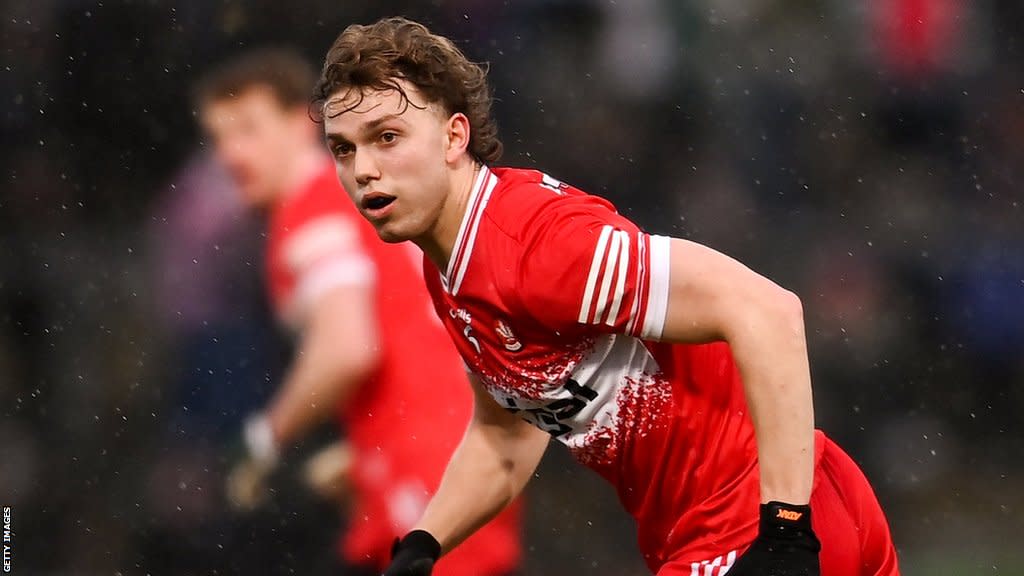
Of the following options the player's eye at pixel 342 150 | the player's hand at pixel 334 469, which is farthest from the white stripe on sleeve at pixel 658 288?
the player's hand at pixel 334 469

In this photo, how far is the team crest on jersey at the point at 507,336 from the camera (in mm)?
2615

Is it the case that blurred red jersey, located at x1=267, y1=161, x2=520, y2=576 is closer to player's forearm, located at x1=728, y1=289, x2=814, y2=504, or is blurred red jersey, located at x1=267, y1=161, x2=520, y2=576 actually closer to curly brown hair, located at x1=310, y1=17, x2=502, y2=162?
curly brown hair, located at x1=310, y1=17, x2=502, y2=162

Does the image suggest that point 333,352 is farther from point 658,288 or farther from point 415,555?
point 658,288

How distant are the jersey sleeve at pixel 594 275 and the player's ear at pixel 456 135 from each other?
274 mm

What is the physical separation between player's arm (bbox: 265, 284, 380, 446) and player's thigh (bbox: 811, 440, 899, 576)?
1644 millimetres

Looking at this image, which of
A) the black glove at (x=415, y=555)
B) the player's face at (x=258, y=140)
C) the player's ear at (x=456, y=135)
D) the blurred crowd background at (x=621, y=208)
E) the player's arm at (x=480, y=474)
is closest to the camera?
the player's ear at (x=456, y=135)

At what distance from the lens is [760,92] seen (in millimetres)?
6965

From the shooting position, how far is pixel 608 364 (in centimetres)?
270

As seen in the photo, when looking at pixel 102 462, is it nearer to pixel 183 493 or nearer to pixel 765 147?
pixel 183 493

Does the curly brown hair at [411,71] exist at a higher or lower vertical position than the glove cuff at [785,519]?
higher

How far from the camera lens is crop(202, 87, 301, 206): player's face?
4.65 m

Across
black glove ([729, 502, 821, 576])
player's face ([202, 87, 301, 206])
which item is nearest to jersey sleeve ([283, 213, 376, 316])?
player's face ([202, 87, 301, 206])

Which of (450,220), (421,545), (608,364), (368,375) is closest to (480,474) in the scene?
(421,545)

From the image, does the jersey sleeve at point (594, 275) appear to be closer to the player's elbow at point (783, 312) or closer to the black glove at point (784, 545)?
the player's elbow at point (783, 312)
